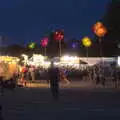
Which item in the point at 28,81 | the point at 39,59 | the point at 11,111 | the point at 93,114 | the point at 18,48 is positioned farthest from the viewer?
the point at 18,48

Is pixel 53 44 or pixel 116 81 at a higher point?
pixel 53 44

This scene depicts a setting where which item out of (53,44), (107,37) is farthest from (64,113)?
(53,44)

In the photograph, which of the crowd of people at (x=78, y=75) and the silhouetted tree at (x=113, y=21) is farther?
the silhouetted tree at (x=113, y=21)

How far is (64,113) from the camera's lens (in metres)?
18.1

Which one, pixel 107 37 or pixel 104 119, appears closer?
pixel 104 119

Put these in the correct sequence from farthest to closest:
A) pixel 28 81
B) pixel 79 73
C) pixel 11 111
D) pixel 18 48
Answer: pixel 18 48, pixel 79 73, pixel 28 81, pixel 11 111

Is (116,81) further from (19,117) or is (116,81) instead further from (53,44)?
(53,44)

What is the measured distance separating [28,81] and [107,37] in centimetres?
5265

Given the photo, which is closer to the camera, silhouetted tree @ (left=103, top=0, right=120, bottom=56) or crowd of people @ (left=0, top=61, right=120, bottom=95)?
crowd of people @ (left=0, top=61, right=120, bottom=95)

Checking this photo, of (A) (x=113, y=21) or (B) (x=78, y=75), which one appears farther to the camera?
(A) (x=113, y=21)

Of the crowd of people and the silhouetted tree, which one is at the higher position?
the silhouetted tree

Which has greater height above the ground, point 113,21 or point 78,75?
point 113,21

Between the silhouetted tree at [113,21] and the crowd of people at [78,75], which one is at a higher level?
the silhouetted tree at [113,21]

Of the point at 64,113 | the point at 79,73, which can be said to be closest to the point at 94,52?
the point at 79,73
